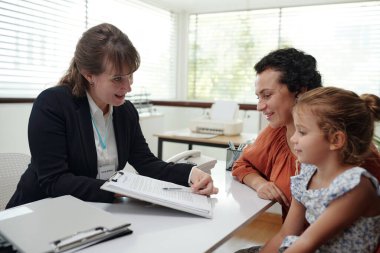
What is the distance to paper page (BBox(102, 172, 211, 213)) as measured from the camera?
1.05 metres

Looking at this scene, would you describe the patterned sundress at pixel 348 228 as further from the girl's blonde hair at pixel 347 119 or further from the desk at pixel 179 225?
the desk at pixel 179 225

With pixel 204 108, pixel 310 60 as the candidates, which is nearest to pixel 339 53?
pixel 204 108

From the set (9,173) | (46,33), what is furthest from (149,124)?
(9,173)

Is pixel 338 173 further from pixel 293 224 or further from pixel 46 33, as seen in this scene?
pixel 46 33

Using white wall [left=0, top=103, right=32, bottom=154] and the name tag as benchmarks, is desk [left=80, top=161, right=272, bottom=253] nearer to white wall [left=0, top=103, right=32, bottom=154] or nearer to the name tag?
the name tag

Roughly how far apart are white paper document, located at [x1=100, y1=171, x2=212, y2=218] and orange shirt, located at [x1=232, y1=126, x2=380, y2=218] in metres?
0.32

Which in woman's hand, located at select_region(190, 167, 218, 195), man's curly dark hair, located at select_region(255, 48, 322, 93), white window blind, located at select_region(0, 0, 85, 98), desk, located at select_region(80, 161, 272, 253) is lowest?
desk, located at select_region(80, 161, 272, 253)

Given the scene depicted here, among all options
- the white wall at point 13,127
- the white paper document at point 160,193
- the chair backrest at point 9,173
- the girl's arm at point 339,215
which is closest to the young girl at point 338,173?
the girl's arm at point 339,215

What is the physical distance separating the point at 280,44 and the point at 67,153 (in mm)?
3740

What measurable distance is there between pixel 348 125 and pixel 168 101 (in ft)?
12.7

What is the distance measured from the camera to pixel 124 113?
154cm

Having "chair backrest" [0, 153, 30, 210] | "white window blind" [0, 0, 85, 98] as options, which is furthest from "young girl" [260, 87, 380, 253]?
"white window blind" [0, 0, 85, 98]

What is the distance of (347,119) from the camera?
3.16 ft

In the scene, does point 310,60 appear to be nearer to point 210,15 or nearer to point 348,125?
point 348,125
